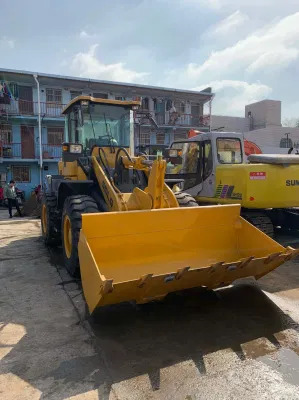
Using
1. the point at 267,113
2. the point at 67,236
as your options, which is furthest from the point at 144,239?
the point at 267,113

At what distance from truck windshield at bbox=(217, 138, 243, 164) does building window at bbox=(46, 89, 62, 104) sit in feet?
54.0

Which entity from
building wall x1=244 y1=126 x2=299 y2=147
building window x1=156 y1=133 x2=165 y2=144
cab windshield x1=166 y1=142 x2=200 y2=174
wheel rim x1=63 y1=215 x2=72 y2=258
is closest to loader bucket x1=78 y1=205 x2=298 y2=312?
wheel rim x1=63 y1=215 x2=72 y2=258

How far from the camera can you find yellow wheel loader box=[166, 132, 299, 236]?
612cm

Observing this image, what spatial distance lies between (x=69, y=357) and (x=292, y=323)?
7.62 feet

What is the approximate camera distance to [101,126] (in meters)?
6.40

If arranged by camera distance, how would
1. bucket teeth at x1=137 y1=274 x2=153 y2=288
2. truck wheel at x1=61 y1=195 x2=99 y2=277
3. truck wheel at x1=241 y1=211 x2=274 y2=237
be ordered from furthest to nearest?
truck wheel at x1=241 y1=211 x2=274 y2=237
truck wheel at x1=61 y1=195 x2=99 y2=277
bucket teeth at x1=137 y1=274 x2=153 y2=288

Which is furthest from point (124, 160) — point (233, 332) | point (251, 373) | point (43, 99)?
point (43, 99)

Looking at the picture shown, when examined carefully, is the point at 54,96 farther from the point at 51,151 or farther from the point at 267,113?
the point at 267,113

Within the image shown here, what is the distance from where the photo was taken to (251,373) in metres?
2.74

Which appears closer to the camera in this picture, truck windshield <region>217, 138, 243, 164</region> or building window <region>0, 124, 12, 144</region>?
truck windshield <region>217, 138, 243, 164</region>

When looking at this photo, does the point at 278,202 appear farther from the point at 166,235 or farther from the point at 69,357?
the point at 69,357

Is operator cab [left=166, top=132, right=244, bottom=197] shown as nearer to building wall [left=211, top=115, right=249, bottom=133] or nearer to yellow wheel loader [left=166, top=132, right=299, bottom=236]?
yellow wheel loader [left=166, top=132, right=299, bottom=236]

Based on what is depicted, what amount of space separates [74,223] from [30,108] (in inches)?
729

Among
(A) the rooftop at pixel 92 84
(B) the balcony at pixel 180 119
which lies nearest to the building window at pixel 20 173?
(A) the rooftop at pixel 92 84
